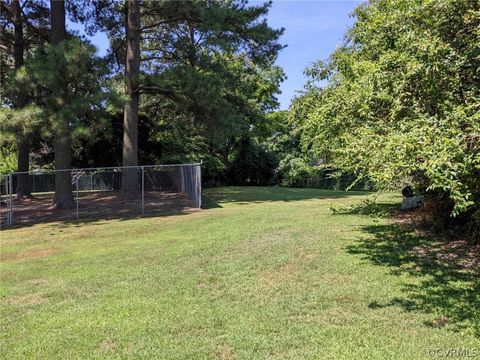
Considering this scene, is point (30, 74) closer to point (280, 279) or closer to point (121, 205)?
point (121, 205)

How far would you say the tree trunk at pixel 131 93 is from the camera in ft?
59.9

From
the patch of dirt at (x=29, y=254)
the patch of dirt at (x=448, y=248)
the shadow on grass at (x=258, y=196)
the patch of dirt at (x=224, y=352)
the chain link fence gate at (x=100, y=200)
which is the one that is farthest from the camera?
the shadow on grass at (x=258, y=196)

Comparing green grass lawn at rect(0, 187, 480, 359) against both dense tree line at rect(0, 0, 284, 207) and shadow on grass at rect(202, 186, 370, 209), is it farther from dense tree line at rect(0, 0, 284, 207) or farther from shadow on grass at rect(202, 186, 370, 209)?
shadow on grass at rect(202, 186, 370, 209)

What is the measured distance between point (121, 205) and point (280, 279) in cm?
1166

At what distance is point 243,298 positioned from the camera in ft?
18.1

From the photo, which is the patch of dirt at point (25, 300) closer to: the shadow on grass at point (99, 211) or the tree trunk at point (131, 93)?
the shadow on grass at point (99, 211)

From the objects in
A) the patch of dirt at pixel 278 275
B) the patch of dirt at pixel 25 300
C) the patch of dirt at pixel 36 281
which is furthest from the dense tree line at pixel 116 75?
the patch of dirt at pixel 278 275

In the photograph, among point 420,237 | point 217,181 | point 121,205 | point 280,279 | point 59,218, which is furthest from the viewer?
point 217,181

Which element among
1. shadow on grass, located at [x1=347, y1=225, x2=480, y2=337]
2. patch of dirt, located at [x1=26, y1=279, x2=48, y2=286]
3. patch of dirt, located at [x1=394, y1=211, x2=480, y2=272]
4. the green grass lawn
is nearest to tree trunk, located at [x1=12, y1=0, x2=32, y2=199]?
the green grass lawn

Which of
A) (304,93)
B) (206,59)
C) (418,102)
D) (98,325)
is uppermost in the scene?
(206,59)

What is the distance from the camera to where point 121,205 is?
16.8 meters

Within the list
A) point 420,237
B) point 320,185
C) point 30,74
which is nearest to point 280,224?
point 420,237

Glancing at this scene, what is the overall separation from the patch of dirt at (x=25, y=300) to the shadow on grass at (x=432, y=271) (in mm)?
4225

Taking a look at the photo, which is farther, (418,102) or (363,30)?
(363,30)
